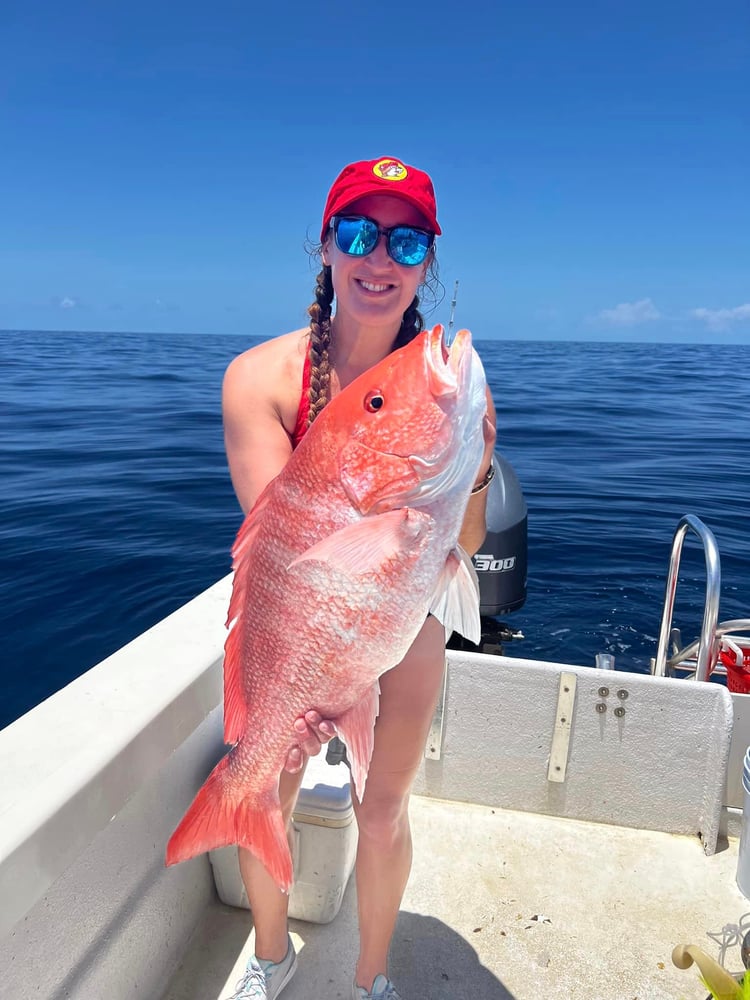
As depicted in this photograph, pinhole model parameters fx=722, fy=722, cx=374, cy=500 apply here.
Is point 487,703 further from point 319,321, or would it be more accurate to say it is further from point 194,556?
point 194,556

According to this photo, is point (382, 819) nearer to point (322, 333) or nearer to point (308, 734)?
point (308, 734)

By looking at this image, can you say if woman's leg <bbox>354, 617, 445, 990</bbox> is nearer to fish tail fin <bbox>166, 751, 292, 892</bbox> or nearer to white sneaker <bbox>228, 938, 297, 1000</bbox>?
white sneaker <bbox>228, 938, 297, 1000</bbox>

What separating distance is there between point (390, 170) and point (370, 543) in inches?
41.3

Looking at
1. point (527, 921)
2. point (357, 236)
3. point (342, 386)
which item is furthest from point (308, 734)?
point (527, 921)

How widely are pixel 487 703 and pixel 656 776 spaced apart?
2.49 ft

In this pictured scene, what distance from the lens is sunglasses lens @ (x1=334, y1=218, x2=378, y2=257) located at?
1914 mm

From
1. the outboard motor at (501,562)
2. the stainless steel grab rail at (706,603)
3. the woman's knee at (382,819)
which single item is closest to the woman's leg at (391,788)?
the woman's knee at (382,819)

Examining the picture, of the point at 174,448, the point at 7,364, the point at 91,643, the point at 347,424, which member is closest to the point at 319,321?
the point at 347,424

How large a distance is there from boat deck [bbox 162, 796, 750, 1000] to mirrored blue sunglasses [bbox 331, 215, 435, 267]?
7.52 feet

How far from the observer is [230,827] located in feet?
5.72

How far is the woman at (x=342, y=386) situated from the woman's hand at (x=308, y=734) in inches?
0.7

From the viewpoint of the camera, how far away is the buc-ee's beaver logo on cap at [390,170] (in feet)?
6.25

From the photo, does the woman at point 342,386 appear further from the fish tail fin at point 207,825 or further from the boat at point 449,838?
the boat at point 449,838

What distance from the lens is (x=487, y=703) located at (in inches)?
122
